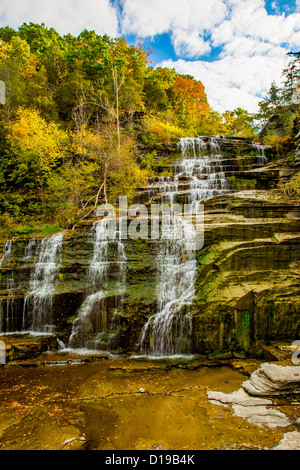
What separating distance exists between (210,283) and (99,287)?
358 centimetres

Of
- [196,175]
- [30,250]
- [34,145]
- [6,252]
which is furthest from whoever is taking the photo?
[34,145]

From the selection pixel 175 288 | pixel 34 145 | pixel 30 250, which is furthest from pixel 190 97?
pixel 175 288

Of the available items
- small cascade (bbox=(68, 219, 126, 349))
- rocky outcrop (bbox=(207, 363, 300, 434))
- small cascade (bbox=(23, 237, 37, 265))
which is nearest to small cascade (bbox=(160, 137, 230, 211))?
small cascade (bbox=(68, 219, 126, 349))

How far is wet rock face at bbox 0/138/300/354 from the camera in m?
6.80

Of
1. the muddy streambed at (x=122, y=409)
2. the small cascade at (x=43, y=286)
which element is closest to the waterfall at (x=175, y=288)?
the muddy streambed at (x=122, y=409)

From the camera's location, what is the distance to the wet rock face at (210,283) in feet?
22.3

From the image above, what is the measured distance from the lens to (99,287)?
8.31 meters

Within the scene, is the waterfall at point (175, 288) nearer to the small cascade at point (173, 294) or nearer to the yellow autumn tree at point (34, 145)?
the small cascade at point (173, 294)

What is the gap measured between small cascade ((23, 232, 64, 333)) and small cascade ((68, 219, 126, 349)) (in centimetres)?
116

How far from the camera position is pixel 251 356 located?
658 centimetres

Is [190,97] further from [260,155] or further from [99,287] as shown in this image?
[99,287]

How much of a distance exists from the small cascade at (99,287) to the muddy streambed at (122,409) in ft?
3.92
